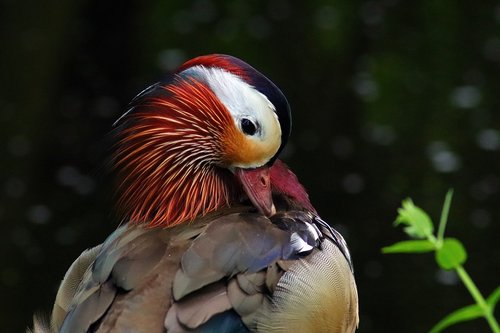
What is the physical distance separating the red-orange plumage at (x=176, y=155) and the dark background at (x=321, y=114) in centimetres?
161

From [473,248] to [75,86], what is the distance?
4.04 meters

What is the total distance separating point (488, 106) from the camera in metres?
9.40

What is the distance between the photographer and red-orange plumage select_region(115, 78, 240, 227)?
392 centimetres

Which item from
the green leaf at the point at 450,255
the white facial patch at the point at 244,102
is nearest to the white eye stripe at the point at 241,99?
the white facial patch at the point at 244,102

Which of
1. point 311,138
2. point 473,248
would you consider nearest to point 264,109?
point 473,248

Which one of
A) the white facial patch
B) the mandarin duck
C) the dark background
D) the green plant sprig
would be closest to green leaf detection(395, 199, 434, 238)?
the green plant sprig

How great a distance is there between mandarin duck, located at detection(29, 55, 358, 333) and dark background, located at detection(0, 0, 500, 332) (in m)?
1.67

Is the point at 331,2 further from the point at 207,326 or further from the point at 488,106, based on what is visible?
the point at 207,326

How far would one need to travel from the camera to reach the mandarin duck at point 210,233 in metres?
3.34

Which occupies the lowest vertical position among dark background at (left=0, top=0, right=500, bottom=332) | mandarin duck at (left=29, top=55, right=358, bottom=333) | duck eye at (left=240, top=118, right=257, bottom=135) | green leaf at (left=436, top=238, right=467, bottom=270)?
dark background at (left=0, top=0, right=500, bottom=332)

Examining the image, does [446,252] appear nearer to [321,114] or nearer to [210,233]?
[210,233]

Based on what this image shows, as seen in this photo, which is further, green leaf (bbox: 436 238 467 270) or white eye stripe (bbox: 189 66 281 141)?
white eye stripe (bbox: 189 66 281 141)

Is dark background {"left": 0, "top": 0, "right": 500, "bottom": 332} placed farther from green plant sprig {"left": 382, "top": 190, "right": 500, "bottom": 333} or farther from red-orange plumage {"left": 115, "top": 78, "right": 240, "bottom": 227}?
green plant sprig {"left": 382, "top": 190, "right": 500, "bottom": 333}

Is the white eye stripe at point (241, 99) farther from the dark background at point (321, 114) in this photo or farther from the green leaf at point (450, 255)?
the dark background at point (321, 114)
